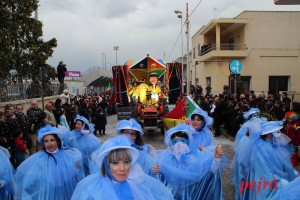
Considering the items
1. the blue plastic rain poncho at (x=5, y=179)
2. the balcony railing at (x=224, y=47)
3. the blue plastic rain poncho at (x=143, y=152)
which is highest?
the balcony railing at (x=224, y=47)

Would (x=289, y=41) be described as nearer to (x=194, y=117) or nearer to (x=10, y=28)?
(x=10, y=28)

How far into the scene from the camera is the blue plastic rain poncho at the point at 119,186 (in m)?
2.49

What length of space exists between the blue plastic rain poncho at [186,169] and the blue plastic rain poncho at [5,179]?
5.93 ft

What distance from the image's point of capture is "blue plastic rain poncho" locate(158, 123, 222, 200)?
3752 millimetres

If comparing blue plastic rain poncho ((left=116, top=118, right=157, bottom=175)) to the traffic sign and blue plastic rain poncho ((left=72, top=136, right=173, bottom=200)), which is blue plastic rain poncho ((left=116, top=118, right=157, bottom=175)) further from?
the traffic sign

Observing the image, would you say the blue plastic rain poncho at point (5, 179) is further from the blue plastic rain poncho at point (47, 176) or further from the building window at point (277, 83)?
the building window at point (277, 83)

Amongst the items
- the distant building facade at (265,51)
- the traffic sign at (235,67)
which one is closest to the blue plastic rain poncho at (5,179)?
the traffic sign at (235,67)

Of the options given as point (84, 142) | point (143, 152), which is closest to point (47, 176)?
point (143, 152)

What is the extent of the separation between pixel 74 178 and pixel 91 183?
169 centimetres

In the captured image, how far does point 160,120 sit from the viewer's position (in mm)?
13125

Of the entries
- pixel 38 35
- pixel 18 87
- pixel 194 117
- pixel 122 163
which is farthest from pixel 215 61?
pixel 122 163

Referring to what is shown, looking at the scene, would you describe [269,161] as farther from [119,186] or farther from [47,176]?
[47,176]

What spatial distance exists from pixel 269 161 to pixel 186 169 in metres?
1.25

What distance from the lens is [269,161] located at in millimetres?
4324
